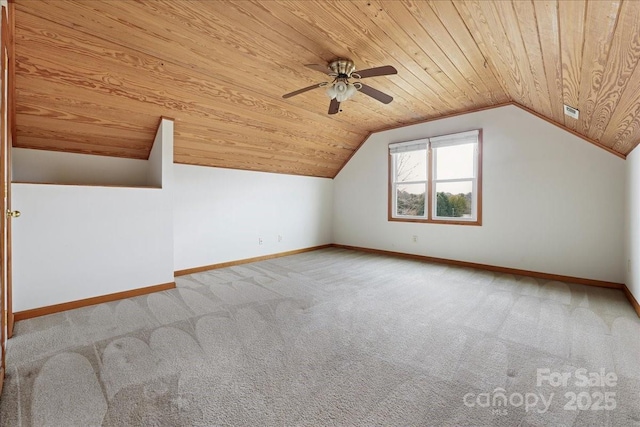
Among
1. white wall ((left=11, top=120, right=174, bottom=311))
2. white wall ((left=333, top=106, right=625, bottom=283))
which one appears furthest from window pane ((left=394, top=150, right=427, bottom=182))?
white wall ((left=11, top=120, right=174, bottom=311))

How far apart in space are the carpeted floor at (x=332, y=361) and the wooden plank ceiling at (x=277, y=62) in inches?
70.2

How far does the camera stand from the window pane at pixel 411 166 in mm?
4996

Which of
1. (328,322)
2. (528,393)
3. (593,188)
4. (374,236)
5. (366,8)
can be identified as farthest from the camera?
(374,236)

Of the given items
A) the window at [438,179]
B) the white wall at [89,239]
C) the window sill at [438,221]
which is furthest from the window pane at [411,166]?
the white wall at [89,239]

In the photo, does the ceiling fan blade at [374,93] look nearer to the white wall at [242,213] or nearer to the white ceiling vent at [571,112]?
the white ceiling vent at [571,112]

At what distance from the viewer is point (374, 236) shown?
223 inches

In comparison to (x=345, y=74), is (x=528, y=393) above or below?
below

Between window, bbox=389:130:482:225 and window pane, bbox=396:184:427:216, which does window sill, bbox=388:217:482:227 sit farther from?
window pane, bbox=396:184:427:216

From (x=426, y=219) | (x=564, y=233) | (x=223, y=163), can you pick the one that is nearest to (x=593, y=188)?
(x=564, y=233)

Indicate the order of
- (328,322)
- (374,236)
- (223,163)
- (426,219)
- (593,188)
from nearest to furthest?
(328,322) → (593,188) → (223,163) → (426,219) → (374,236)

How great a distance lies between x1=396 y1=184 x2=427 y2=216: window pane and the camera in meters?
5.04

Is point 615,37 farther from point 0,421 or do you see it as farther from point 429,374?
point 0,421

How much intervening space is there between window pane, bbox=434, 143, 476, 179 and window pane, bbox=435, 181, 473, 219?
151 mm

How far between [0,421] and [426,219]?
5.05 metres
